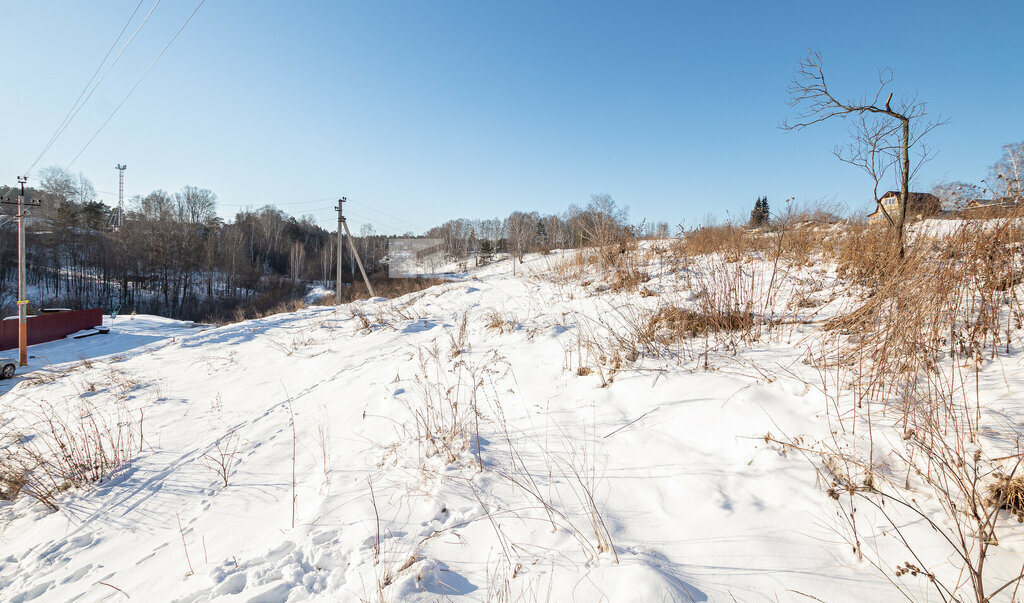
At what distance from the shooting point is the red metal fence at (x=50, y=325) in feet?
50.9

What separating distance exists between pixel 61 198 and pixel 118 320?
122 ft

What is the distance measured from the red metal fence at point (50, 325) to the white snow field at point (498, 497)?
19.4 m

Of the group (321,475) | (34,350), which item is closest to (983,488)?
(321,475)

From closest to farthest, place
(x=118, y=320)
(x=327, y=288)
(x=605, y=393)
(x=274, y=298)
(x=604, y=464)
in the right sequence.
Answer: (x=604, y=464)
(x=605, y=393)
(x=118, y=320)
(x=274, y=298)
(x=327, y=288)

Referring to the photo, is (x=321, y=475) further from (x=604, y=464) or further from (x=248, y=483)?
(x=604, y=464)

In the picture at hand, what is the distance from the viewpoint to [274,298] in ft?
119

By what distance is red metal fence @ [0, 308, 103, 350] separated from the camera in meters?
15.5

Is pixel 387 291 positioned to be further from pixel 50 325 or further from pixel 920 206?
pixel 920 206

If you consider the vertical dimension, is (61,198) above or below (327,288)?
above

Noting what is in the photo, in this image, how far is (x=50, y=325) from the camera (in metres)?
16.9

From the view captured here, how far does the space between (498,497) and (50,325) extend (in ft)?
84.7

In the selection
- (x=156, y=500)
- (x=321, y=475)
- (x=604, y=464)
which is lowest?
(x=156, y=500)

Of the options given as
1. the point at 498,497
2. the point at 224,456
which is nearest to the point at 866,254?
the point at 498,497

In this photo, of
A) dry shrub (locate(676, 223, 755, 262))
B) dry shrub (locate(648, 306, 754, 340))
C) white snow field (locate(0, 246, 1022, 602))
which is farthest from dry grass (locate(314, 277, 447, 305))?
dry shrub (locate(648, 306, 754, 340))
